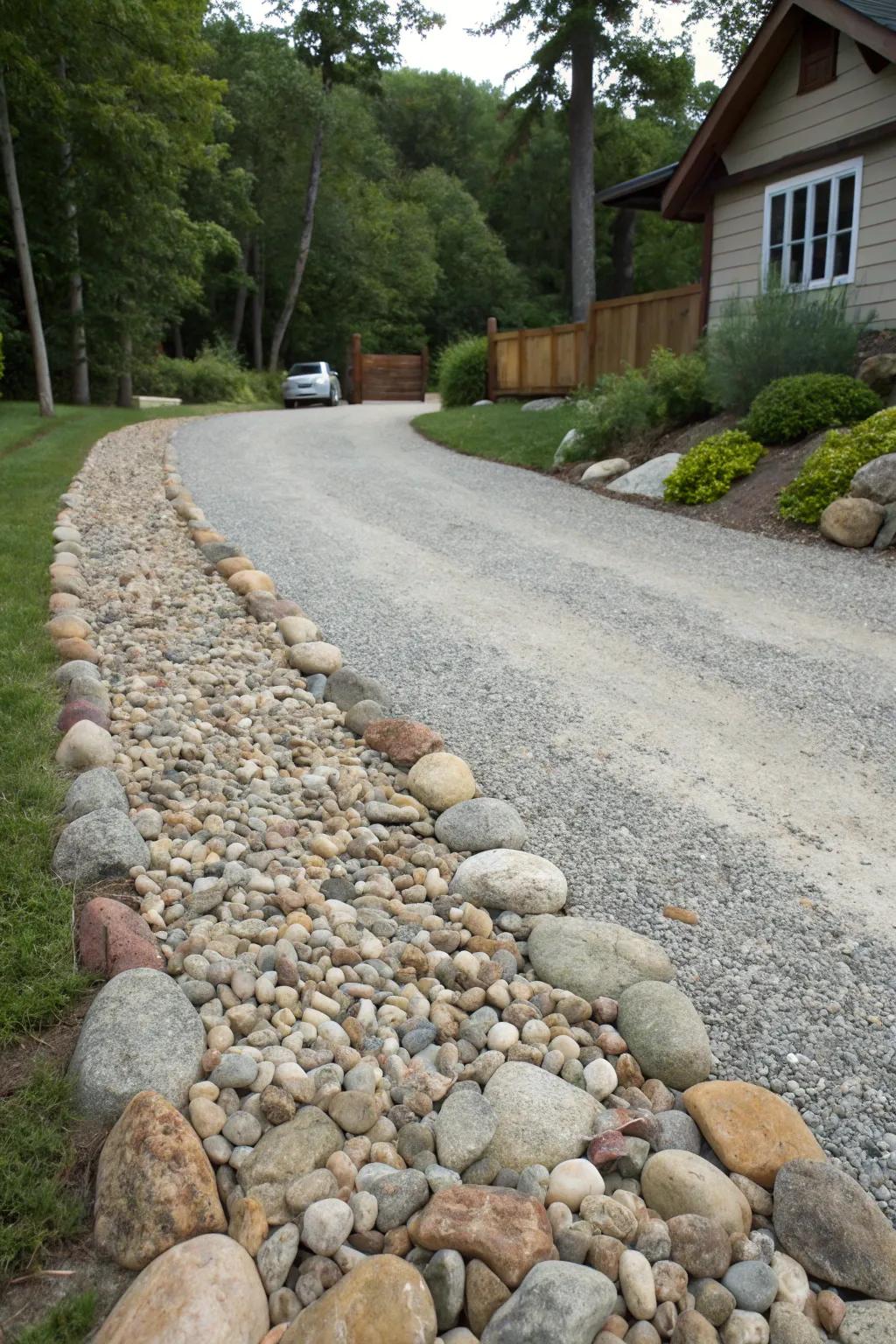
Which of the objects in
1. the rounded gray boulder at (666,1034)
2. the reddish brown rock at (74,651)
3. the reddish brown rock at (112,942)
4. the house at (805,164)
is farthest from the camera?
the house at (805,164)

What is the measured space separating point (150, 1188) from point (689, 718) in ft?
9.45

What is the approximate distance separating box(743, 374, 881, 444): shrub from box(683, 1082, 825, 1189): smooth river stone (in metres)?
7.99

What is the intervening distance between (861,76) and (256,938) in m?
12.2

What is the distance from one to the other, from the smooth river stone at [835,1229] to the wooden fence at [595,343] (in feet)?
41.2

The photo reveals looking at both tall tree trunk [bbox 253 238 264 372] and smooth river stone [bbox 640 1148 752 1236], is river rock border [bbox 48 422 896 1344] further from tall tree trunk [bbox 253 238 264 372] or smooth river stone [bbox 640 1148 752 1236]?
tall tree trunk [bbox 253 238 264 372]

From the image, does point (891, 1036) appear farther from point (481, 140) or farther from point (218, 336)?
point (481, 140)

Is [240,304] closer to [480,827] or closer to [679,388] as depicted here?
[679,388]

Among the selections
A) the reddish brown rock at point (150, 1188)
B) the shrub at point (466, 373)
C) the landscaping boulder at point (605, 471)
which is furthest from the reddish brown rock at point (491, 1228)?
the shrub at point (466, 373)

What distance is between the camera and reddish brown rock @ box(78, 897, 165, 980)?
2260mm

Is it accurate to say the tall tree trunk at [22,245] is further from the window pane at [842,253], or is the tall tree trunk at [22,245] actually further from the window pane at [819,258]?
the window pane at [842,253]

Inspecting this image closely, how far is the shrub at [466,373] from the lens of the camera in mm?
19203

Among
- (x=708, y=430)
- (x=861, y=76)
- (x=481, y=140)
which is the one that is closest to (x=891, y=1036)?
(x=708, y=430)

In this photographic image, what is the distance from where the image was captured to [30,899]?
95.2 inches

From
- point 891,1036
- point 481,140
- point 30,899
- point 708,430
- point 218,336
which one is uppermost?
point 481,140
